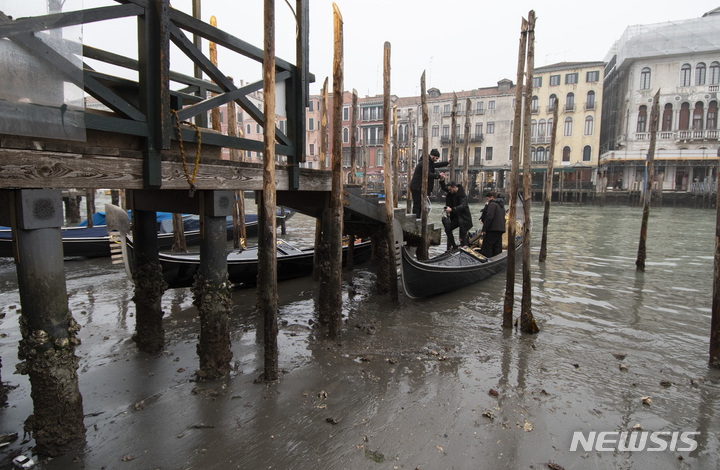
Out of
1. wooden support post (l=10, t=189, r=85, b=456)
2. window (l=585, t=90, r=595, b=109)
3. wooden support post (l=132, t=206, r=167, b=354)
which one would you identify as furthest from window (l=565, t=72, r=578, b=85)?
wooden support post (l=10, t=189, r=85, b=456)

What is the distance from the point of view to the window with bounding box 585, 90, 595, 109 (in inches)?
1551

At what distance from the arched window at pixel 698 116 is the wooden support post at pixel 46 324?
140 ft

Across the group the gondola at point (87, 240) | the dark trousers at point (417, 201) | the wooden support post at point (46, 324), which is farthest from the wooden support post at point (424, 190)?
the gondola at point (87, 240)

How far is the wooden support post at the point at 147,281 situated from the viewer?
4.90 metres

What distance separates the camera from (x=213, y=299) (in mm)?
4238

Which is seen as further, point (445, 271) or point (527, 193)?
point (445, 271)

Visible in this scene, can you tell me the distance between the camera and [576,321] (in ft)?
20.8

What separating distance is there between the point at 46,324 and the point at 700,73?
44020 millimetres

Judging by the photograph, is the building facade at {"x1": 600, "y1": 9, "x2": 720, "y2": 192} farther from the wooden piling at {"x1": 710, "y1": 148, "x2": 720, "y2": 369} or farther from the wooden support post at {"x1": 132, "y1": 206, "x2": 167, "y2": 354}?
the wooden support post at {"x1": 132, "y1": 206, "x2": 167, "y2": 354}

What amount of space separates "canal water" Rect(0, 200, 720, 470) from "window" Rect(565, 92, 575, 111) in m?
37.6

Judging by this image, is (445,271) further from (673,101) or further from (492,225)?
(673,101)

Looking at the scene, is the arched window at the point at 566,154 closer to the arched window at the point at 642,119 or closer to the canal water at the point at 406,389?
the arched window at the point at 642,119

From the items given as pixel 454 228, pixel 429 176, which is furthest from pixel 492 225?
pixel 429 176

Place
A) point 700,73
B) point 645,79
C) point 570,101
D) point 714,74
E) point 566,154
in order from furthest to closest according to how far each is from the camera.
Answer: point 566,154 → point 570,101 → point 645,79 → point 700,73 → point 714,74
